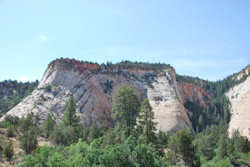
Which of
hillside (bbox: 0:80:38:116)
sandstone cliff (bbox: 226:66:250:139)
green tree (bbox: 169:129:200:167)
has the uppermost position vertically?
hillside (bbox: 0:80:38:116)

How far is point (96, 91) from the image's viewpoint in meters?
63.5

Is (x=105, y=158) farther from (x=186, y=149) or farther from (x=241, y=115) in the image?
(x=241, y=115)

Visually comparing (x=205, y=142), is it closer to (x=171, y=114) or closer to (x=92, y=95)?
(x=171, y=114)

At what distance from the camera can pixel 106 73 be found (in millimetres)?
69688

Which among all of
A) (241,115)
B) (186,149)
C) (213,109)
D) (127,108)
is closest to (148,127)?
(127,108)

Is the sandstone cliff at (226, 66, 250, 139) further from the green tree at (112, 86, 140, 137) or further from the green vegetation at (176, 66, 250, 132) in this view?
the green tree at (112, 86, 140, 137)

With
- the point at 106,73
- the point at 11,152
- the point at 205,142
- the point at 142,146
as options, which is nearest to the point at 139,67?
the point at 106,73

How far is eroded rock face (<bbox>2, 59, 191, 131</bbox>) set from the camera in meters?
54.0

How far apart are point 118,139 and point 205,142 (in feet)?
63.1

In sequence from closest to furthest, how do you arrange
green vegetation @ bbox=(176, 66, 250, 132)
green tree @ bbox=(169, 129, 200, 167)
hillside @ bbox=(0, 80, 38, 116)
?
1. green tree @ bbox=(169, 129, 200, 167)
2. green vegetation @ bbox=(176, 66, 250, 132)
3. hillside @ bbox=(0, 80, 38, 116)

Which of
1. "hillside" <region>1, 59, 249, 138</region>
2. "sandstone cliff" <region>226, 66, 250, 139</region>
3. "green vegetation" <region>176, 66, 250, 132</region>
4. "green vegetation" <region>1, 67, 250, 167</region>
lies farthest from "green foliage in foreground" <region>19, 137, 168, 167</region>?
"green vegetation" <region>176, 66, 250, 132</region>

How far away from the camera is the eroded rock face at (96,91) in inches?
2125

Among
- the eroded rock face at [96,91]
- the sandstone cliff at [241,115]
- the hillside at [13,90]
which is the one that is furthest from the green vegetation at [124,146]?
the hillside at [13,90]

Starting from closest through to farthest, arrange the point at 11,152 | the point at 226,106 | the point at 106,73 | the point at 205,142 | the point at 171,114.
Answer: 1. the point at 11,152
2. the point at 205,142
3. the point at 171,114
4. the point at 106,73
5. the point at 226,106
